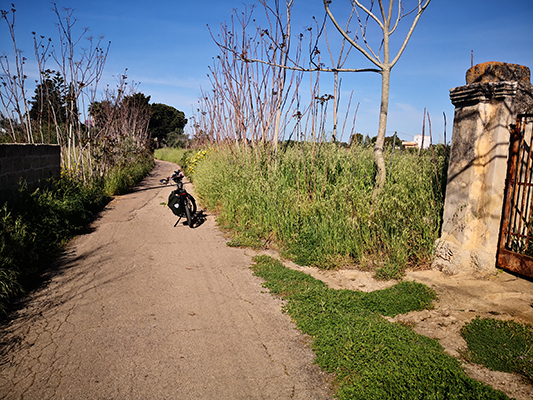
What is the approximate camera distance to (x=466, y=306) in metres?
3.30

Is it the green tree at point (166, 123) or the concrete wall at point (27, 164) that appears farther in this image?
the green tree at point (166, 123)

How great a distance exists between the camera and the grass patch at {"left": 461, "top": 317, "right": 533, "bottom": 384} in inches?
95.3

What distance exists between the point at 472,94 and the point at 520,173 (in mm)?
977

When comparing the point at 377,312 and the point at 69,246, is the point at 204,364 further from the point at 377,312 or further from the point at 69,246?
the point at 69,246

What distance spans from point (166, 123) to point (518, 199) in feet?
157

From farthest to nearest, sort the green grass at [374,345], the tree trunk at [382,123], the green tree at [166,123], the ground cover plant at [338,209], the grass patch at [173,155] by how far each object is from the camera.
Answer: the green tree at [166,123] → the grass patch at [173,155] → the tree trunk at [382,123] → the ground cover plant at [338,209] → the green grass at [374,345]

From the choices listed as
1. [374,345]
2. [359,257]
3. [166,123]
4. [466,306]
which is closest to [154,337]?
[374,345]

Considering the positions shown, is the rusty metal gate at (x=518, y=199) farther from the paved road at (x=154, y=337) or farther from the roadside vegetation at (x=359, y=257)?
the paved road at (x=154, y=337)

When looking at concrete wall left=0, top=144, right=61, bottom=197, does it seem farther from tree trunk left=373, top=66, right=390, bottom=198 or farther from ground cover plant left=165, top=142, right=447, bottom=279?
tree trunk left=373, top=66, right=390, bottom=198

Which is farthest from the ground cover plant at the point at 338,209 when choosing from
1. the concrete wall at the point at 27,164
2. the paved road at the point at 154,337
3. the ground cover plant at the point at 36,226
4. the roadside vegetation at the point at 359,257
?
the concrete wall at the point at 27,164

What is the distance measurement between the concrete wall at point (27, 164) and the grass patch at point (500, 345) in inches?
252

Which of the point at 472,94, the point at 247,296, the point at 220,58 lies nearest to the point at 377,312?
the point at 247,296

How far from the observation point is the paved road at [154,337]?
7.82 feet

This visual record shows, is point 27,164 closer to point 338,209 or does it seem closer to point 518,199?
point 338,209
